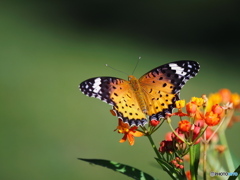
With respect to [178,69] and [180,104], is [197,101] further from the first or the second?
[178,69]

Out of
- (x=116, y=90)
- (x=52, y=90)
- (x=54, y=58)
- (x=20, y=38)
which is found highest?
(x=20, y=38)

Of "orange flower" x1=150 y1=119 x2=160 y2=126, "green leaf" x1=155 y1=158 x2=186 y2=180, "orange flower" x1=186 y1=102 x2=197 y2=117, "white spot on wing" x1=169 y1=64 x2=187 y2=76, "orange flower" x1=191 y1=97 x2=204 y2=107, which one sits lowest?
"green leaf" x1=155 y1=158 x2=186 y2=180

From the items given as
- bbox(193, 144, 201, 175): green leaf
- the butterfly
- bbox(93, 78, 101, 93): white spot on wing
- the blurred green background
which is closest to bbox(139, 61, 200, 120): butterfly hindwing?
the butterfly

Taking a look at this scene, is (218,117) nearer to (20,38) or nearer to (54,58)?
(54,58)

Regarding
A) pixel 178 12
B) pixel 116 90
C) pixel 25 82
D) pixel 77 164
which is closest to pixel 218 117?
pixel 116 90

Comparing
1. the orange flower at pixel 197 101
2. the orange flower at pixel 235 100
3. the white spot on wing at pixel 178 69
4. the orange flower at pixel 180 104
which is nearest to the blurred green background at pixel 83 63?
the orange flower at pixel 235 100

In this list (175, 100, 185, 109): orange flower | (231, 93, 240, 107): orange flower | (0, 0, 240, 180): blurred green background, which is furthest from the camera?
(0, 0, 240, 180): blurred green background

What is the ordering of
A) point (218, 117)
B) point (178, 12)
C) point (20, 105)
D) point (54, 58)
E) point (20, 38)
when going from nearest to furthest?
point (218, 117) → point (20, 105) → point (54, 58) → point (20, 38) → point (178, 12)

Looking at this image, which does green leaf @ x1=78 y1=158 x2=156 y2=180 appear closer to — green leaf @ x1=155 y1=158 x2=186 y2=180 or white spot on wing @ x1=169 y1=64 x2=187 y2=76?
green leaf @ x1=155 y1=158 x2=186 y2=180
